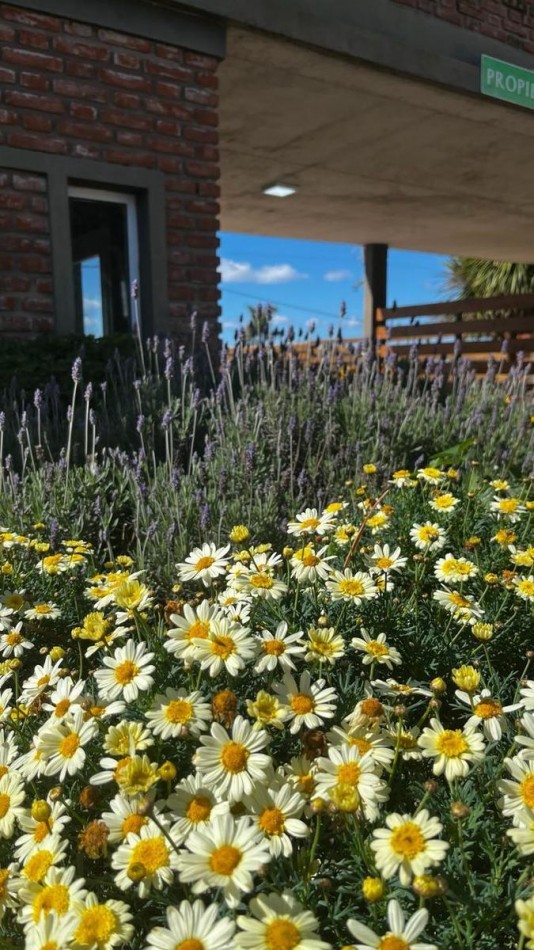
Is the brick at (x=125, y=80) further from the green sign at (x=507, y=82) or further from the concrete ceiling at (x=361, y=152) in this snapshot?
the green sign at (x=507, y=82)

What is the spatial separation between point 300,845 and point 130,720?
40 centimetres

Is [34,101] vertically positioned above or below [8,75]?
below

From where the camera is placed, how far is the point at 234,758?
1.16 meters

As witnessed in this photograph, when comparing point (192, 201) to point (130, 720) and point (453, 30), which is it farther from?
point (130, 720)

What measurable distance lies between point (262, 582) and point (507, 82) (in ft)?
24.0

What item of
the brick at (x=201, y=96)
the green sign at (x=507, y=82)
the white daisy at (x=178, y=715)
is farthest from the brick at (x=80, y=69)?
the white daisy at (x=178, y=715)

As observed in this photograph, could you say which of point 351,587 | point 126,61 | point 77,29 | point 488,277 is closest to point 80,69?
point 77,29

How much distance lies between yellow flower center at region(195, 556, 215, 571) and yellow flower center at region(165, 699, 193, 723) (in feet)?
1.92

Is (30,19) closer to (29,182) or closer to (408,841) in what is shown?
(29,182)

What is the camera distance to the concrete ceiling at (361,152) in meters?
6.39

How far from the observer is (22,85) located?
16.4 ft

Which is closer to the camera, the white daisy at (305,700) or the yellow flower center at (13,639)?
the white daisy at (305,700)

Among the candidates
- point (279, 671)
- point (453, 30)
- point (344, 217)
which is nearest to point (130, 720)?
point (279, 671)

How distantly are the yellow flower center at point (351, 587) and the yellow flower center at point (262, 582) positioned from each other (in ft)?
0.55
